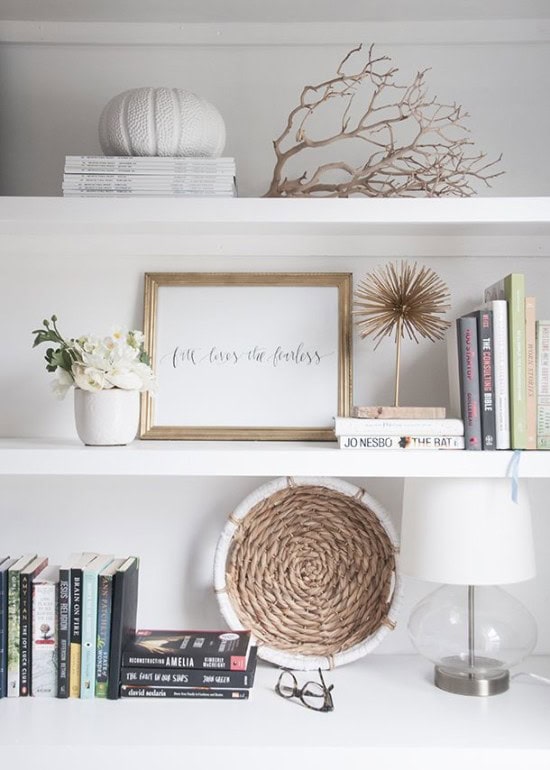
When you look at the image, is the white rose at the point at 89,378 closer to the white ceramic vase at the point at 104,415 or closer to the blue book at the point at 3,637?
the white ceramic vase at the point at 104,415

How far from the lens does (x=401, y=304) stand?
154 cm

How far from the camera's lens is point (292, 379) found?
1646mm

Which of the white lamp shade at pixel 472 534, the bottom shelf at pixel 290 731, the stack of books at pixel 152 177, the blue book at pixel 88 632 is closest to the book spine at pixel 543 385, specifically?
the white lamp shade at pixel 472 534

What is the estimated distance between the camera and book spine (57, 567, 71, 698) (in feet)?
4.71

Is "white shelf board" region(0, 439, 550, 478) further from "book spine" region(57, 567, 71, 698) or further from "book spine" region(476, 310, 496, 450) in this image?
"book spine" region(57, 567, 71, 698)

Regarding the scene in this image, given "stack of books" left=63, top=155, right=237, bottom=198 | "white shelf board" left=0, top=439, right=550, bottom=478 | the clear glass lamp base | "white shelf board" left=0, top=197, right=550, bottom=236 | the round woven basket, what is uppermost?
"stack of books" left=63, top=155, right=237, bottom=198

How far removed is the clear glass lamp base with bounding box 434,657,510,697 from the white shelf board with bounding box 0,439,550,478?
1.26 feet

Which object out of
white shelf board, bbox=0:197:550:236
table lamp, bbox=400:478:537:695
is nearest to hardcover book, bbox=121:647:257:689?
table lamp, bbox=400:478:537:695

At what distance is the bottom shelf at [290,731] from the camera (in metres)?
1.24

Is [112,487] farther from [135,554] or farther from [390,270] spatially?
[390,270]

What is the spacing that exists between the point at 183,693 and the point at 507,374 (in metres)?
0.81

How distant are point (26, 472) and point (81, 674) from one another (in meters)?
0.39

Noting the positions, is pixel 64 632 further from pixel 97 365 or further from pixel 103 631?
pixel 97 365

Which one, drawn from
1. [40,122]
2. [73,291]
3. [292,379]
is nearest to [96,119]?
[40,122]
